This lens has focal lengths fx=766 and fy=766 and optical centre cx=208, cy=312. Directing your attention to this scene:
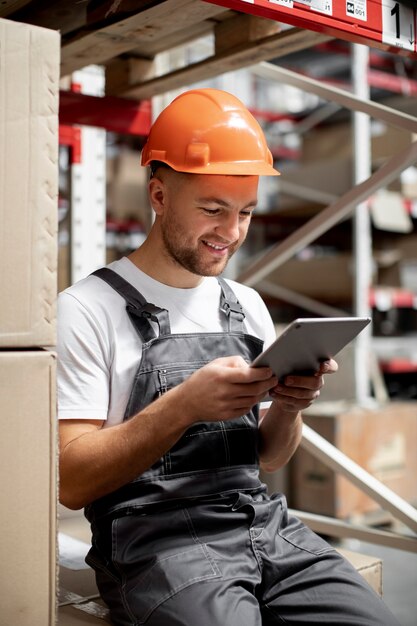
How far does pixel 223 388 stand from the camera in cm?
156

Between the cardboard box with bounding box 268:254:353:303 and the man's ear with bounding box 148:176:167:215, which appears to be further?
the cardboard box with bounding box 268:254:353:303

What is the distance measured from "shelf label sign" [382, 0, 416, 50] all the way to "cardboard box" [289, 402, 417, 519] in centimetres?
252

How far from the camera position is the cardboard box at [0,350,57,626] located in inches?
52.5

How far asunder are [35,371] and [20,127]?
0.43m

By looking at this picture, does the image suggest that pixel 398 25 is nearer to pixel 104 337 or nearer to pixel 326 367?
pixel 326 367

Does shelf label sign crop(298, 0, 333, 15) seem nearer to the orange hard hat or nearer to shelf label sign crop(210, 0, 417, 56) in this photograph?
shelf label sign crop(210, 0, 417, 56)

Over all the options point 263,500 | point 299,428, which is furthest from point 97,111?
point 263,500

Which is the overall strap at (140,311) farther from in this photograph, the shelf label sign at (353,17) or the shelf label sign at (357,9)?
the shelf label sign at (357,9)

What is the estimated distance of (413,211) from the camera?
19.0 feet

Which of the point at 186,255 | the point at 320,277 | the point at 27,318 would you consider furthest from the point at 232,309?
the point at 320,277

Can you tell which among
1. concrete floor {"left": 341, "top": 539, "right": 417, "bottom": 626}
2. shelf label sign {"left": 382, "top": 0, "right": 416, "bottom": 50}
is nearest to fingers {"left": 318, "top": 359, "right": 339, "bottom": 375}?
shelf label sign {"left": 382, "top": 0, "right": 416, "bottom": 50}

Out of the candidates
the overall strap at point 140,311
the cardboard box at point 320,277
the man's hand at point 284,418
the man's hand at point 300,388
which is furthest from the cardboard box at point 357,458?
the overall strap at point 140,311

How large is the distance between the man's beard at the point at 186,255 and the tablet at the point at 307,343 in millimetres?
366

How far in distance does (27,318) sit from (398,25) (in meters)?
1.44
